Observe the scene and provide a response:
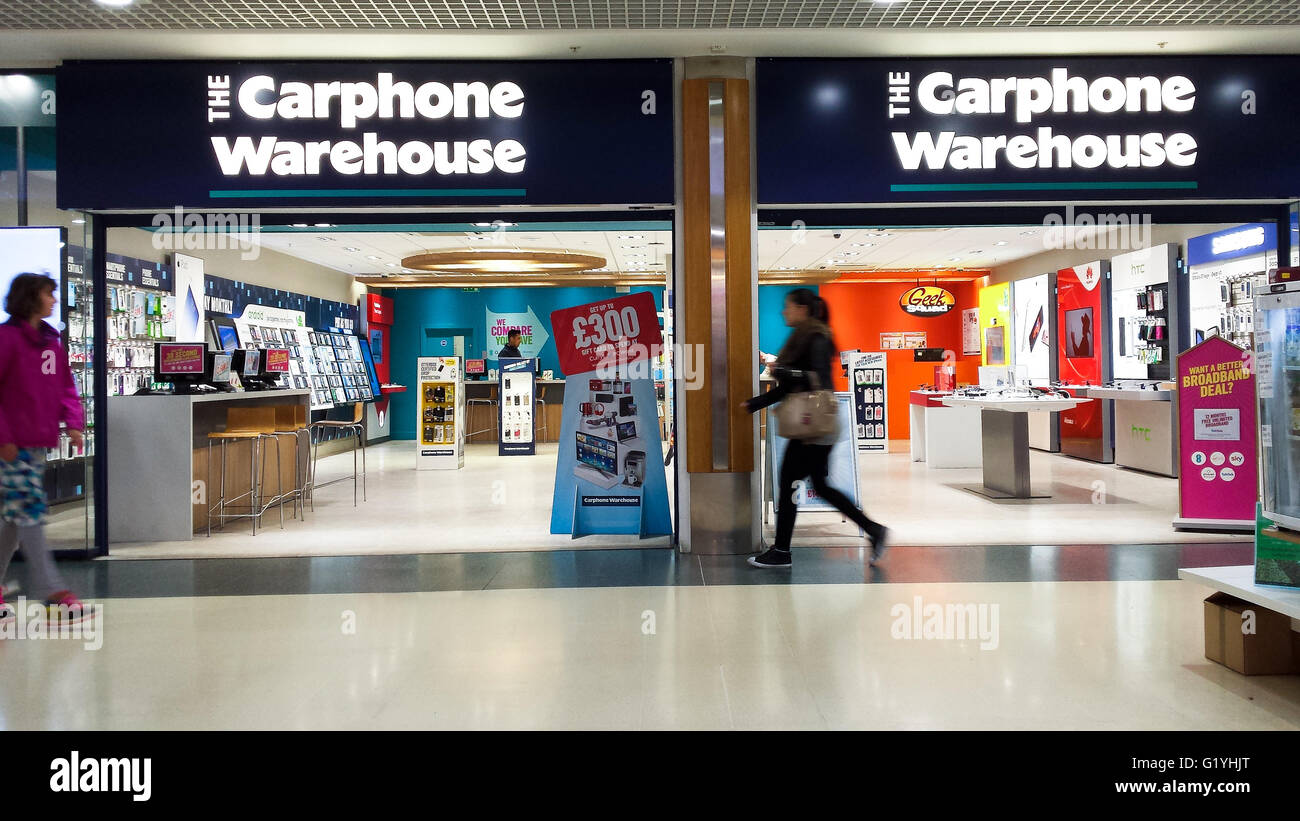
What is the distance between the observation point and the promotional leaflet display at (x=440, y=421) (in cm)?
1056

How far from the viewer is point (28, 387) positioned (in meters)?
3.62

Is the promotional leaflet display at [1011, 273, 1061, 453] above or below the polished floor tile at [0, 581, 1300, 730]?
above

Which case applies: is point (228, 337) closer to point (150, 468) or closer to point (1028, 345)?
point (150, 468)

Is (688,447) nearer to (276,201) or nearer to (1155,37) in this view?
(276,201)

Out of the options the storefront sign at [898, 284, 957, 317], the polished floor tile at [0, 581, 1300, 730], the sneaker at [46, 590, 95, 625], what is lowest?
the polished floor tile at [0, 581, 1300, 730]

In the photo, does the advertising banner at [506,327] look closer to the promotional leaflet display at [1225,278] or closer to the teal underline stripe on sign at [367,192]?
the promotional leaflet display at [1225,278]

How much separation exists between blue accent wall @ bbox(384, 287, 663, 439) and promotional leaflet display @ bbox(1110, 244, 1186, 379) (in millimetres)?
8030

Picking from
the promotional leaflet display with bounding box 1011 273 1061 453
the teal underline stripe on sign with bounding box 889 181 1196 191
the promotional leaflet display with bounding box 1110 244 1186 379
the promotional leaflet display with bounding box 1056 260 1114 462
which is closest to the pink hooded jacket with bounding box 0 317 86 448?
the teal underline stripe on sign with bounding box 889 181 1196 191

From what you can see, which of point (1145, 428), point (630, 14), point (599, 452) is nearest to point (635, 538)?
point (599, 452)

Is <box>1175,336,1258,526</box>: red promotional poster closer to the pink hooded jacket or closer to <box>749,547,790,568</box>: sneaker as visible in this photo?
<box>749,547,790,568</box>: sneaker

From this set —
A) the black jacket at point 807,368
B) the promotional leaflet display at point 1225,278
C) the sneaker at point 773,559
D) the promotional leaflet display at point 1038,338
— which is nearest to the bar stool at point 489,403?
the promotional leaflet display at point 1038,338

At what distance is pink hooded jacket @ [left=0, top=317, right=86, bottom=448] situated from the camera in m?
3.59

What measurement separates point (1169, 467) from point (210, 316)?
10.9 meters

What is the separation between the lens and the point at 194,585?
14.7 feet
